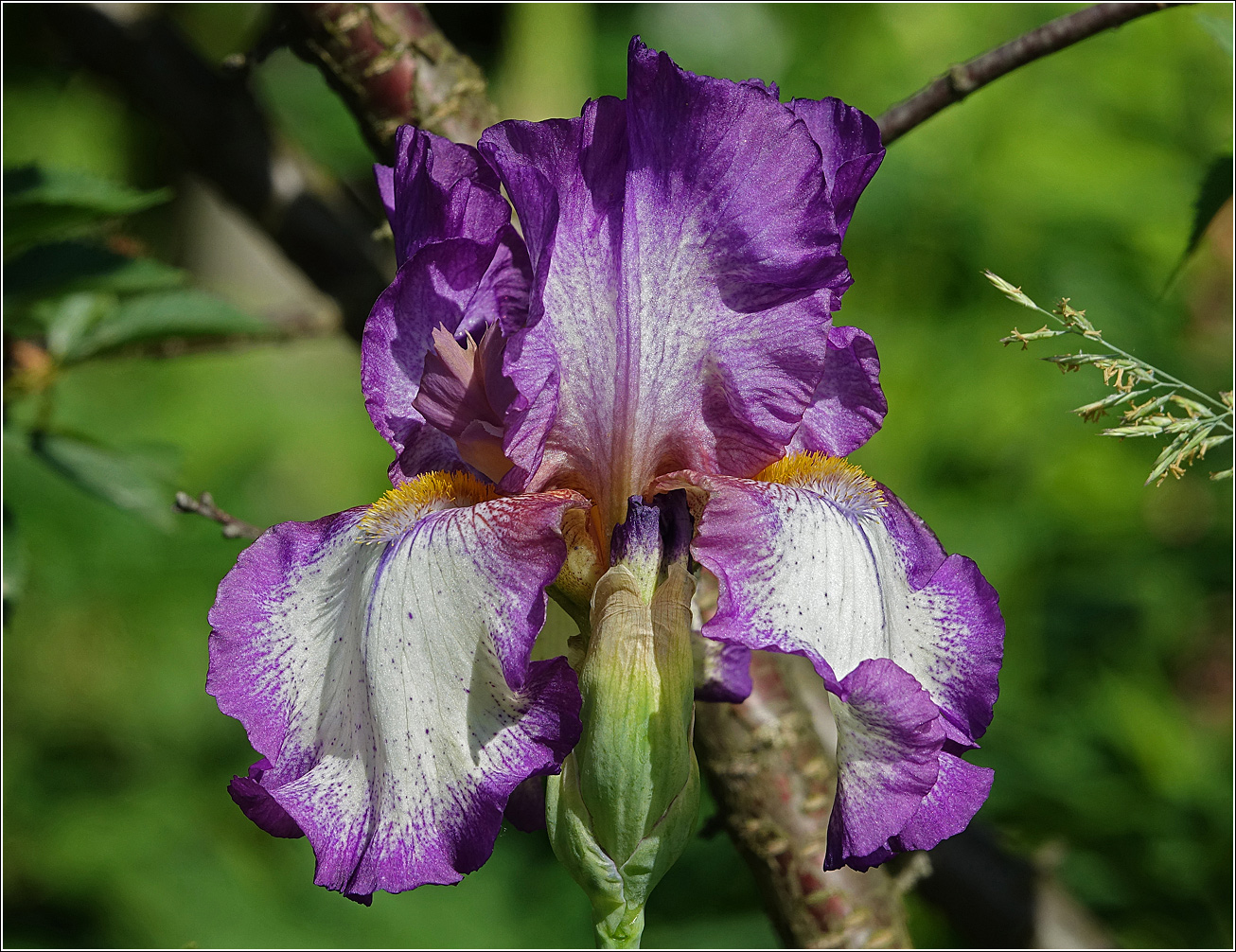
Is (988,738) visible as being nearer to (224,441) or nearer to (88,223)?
(88,223)

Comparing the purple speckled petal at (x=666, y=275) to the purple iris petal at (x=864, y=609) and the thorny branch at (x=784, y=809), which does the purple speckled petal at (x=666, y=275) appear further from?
the thorny branch at (x=784, y=809)

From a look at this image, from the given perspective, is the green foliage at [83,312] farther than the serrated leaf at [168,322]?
No

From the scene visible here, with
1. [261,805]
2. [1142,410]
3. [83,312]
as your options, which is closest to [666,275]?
[1142,410]

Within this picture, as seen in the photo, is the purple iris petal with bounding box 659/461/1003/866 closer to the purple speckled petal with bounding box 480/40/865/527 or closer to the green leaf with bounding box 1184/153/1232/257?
the purple speckled petal with bounding box 480/40/865/527

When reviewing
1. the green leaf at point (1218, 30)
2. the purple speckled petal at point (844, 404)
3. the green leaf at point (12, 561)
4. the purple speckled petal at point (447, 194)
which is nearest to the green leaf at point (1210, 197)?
the green leaf at point (1218, 30)

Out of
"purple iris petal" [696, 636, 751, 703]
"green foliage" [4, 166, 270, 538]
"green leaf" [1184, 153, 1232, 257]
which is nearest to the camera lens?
"purple iris petal" [696, 636, 751, 703]

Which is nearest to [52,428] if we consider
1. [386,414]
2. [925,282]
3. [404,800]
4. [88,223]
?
[88,223]

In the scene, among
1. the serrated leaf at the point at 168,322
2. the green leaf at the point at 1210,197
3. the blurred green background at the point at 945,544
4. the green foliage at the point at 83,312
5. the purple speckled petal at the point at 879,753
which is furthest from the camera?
the blurred green background at the point at 945,544

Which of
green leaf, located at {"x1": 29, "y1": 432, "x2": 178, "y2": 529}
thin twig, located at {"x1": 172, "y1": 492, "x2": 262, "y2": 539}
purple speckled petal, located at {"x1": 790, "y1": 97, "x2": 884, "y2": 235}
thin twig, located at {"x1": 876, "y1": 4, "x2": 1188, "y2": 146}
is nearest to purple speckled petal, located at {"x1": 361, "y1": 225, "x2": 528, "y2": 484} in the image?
purple speckled petal, located at {"x1": 790, "y1": 97, "x2": 884, "y2": 235}
